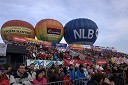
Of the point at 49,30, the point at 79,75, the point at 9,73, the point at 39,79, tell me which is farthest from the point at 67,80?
the point at 49,30

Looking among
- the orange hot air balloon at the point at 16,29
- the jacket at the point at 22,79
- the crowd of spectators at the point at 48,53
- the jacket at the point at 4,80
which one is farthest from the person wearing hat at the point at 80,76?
the orange hot air balloon at the point at 16,29

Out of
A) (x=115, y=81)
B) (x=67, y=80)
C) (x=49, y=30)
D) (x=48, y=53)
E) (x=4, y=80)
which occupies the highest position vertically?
(x=49, y=30)

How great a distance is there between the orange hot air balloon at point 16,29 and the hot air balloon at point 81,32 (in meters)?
7.04

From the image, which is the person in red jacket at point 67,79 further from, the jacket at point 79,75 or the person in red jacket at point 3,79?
the person in red jacket at point 3,79

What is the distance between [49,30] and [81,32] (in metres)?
5.88

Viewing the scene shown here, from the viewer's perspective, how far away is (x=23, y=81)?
A: 9469mm

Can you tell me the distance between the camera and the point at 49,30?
51469 millimetres

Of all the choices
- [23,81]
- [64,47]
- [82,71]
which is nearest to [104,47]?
[64,47]

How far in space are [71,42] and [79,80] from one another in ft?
139

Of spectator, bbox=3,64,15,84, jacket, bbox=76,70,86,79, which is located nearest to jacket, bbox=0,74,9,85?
spectator, bbox=3,64,15,84

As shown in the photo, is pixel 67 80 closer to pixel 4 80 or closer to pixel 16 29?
pixel 4 80

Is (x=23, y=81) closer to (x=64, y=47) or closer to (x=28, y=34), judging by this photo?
(x=64, y=47)

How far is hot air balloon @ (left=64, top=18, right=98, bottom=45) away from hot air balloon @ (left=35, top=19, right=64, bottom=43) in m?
2.14

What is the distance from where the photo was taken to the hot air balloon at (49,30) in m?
51.5
